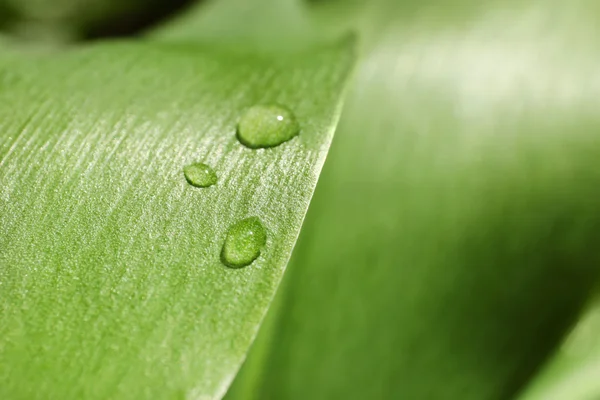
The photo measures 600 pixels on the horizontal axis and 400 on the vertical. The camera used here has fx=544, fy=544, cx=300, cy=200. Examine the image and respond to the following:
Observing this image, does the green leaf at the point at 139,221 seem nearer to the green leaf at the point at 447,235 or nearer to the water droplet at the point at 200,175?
the water droplet at the point at 200,175

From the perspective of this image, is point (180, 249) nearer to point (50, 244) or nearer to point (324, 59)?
point (50, 244)

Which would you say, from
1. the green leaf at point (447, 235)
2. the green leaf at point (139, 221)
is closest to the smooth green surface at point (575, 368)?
the green leaf at point (447, 235)

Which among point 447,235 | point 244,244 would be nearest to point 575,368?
point 447,235

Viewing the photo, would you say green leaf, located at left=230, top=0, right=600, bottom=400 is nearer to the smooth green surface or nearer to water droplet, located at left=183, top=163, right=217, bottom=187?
the smooth green surface

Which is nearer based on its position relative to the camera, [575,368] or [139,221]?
[139,221]

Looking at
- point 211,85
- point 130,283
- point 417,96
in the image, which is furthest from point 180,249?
point 417,96

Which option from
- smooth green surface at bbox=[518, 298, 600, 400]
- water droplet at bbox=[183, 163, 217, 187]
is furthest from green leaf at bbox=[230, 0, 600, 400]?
water droplet at bbox=[183, 163, 217, 187]

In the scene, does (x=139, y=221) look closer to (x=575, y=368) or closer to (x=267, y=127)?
(x=267, y=127)
